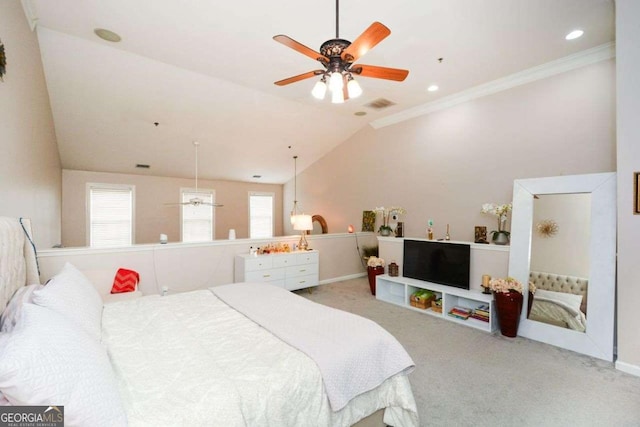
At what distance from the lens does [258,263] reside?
449 cm

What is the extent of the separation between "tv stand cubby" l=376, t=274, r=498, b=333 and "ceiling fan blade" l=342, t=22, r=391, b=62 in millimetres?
3128

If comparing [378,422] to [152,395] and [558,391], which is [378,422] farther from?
[558,391]

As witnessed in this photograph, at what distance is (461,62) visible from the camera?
3729 millimetres

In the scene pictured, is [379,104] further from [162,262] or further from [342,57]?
[162,262]

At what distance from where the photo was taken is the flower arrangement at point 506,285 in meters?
3.33

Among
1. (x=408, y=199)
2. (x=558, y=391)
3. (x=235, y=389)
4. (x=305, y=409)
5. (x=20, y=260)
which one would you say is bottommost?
(x=558, y=391)

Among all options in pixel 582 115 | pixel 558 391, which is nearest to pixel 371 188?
pixel 582 115

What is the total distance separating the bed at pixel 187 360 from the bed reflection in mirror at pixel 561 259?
2.44m

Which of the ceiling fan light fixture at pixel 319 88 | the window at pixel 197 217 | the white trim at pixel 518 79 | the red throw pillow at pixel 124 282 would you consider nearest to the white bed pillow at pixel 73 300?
the red throw pillow at pixel 124 282

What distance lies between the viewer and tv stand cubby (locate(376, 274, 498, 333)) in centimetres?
357

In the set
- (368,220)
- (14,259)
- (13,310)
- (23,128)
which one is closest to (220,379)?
(13,310)

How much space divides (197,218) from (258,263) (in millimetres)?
3584

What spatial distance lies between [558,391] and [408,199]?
3.64m

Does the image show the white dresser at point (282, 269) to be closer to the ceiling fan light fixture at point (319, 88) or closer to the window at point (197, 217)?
the ceiling fan light fixture at point (319, 88)
